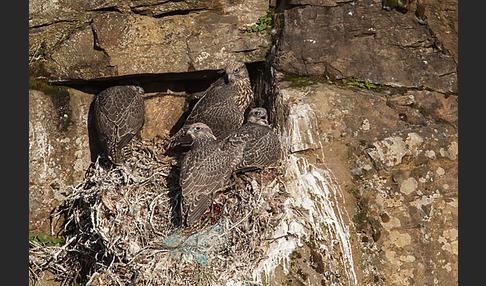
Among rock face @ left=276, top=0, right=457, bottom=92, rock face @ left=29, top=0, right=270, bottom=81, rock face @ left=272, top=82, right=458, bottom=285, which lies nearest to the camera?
rock face @ left=272, top=82, right=458, bottom=285

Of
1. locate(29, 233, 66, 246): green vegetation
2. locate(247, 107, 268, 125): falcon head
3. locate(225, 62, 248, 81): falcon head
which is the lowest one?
locate(29, 233, 66, 246): green vegetation

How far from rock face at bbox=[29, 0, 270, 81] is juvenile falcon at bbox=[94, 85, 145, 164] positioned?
28cm

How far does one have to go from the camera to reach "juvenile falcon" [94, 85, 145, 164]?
7602 millimetres

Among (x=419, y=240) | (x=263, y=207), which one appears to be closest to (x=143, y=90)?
(x=263, y=207)

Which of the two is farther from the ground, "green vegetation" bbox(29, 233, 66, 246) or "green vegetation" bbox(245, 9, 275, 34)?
"green vegetation" bbox(245, 9, 275, 34)

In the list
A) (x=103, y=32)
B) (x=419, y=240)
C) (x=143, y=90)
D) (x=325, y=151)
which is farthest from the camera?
(x=143, y=90)

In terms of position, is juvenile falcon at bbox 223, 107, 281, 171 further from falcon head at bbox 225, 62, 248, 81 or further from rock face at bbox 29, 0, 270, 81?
rock face at bbox 29, 0, 270, 81

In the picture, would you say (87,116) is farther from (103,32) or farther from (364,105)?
(364,105)

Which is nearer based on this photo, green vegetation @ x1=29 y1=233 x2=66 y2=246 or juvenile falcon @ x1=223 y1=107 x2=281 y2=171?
juvenile falcon @ x1=223 y1=107 x2=281 y2=171

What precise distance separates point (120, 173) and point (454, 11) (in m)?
4.53

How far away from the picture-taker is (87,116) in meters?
8.05

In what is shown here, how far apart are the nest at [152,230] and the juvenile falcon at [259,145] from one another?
16 centimetres

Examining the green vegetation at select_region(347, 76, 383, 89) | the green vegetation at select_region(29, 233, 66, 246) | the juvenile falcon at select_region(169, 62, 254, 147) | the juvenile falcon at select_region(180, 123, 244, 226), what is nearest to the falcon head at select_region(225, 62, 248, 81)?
the juvenile falcon at select_region(169, 62, 254, 147)

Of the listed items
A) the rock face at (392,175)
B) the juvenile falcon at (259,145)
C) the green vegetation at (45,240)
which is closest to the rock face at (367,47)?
the rock face at (392,175)
